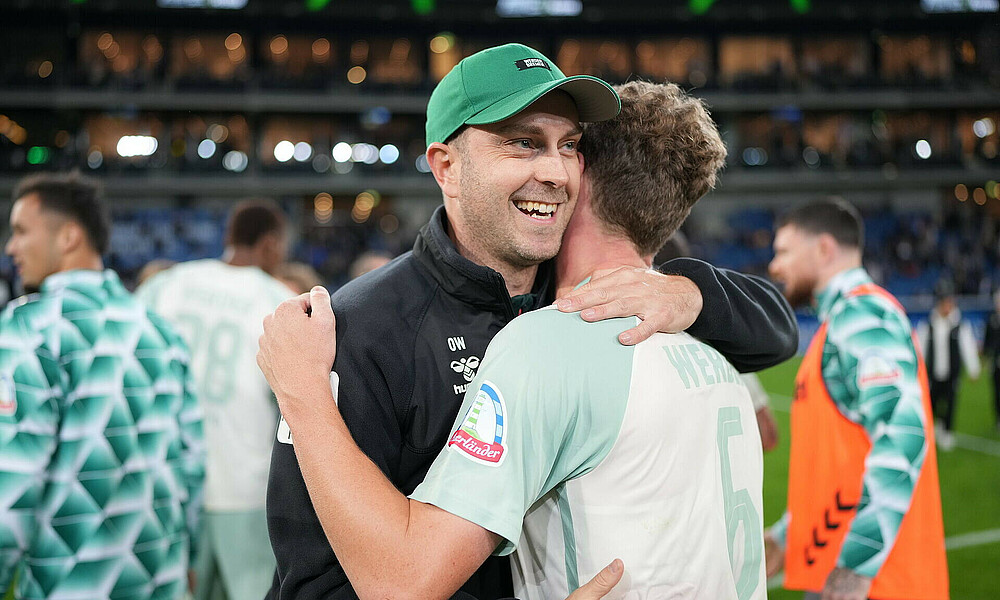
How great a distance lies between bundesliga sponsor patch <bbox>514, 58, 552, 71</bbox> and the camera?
2.13 m

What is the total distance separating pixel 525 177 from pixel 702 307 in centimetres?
58

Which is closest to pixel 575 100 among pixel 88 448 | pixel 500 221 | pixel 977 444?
pixel 500 221

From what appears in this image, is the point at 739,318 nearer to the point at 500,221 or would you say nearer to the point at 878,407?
the point at 500,221

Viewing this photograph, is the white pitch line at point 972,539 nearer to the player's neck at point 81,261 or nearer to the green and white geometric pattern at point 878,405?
the green and white geometric pattern at point 878,405

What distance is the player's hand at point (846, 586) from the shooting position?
3477mm

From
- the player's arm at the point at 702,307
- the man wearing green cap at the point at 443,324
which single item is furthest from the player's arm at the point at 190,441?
the player's arm at the point at 702,307

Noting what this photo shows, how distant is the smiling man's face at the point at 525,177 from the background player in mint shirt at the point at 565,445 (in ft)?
0.46

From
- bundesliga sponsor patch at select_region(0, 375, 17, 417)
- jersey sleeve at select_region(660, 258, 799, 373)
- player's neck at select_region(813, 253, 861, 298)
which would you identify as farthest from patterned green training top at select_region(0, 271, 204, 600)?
player's neck at select_region(813, 253, 861, 298)

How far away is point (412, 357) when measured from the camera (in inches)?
80.7

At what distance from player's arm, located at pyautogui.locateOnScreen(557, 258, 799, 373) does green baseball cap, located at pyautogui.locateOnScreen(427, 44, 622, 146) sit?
1.46 feet

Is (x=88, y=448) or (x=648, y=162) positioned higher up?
(x=648, y=162)

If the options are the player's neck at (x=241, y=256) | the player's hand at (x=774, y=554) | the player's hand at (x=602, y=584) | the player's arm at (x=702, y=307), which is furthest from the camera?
the player's neck at (x=241, y=256)

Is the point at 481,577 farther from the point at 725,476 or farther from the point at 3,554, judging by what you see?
the point at 3,554

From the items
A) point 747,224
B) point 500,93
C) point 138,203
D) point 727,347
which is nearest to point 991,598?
point 727,347
